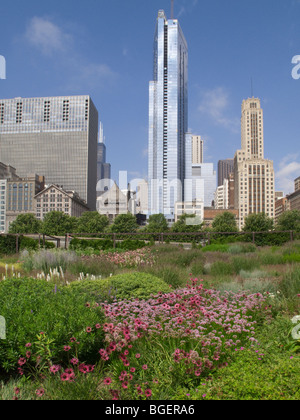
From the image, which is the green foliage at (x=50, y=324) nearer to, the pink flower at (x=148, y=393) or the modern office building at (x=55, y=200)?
the pink flower at (x=148, y=393)

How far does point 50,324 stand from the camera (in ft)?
10.4

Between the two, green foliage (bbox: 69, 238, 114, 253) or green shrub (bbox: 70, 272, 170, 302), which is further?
green foliage (bbox: 69, 238, 114, 253)

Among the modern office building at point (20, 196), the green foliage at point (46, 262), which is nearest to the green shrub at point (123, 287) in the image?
the green foliage at point (46, 262)

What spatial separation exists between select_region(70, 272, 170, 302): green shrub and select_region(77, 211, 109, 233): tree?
2606 inches

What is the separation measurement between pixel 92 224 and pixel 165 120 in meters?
99.9

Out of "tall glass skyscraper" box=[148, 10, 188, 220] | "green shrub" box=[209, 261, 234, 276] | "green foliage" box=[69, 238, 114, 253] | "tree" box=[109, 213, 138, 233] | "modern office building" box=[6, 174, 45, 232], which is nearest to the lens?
"green shrub" box=[209, 261, 234, 276]

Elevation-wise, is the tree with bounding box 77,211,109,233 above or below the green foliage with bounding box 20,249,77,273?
above

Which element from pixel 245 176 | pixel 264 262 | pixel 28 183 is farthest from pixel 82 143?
pixel 264 262

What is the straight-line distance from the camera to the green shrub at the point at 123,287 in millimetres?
5254

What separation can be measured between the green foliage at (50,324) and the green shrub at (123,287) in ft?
4.27

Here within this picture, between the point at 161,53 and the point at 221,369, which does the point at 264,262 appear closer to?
the point at 221,369

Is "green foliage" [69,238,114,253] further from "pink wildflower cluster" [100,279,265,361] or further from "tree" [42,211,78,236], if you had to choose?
"tree" [42,211,78,236]

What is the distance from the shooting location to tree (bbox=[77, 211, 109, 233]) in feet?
236

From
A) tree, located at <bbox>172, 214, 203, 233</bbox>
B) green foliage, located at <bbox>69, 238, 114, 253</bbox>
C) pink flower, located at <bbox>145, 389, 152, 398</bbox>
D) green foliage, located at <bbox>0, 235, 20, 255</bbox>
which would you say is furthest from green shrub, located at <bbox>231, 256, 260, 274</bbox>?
tree, located at <bbox>172, 214, 203, 233</bbox>
